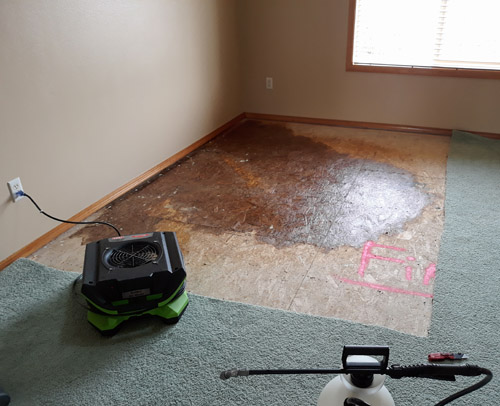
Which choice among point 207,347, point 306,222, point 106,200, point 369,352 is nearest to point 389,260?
point 306,222

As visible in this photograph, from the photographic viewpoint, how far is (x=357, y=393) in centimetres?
84

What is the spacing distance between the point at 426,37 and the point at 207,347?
119 inches

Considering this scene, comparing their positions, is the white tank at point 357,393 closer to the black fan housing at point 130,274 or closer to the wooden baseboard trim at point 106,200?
the black fan housing at point 130,274

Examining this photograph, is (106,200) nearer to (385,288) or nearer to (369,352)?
(385,288)

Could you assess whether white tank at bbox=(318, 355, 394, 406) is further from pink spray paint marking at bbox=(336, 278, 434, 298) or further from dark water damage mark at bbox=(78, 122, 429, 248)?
dark water damage mark at bbox=(78, 122, 429, 248)

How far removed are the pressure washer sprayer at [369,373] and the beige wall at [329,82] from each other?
318cm

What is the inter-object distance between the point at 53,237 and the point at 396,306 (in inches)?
69.3

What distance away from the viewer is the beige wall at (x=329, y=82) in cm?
354

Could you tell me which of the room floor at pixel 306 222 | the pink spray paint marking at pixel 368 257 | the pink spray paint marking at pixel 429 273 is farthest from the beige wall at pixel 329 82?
the pink spray paint marking at pixel 429 273

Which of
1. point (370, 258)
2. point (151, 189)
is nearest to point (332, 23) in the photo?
point (151, 189)

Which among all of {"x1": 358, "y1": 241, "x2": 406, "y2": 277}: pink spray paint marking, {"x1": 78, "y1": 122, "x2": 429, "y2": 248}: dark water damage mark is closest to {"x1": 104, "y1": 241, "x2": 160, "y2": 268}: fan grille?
{"x1": 78, "y1": 122, "x2": 429, "y2": 248}: dark water damage mark

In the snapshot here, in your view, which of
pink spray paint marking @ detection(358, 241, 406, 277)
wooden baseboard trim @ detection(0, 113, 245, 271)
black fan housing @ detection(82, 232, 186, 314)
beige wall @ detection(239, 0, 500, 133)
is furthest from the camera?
beige wall @ detection(239, 0, 500, 133)

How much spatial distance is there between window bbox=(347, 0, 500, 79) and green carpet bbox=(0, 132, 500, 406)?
79.9 inches

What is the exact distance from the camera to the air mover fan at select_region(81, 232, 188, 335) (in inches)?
63.2
